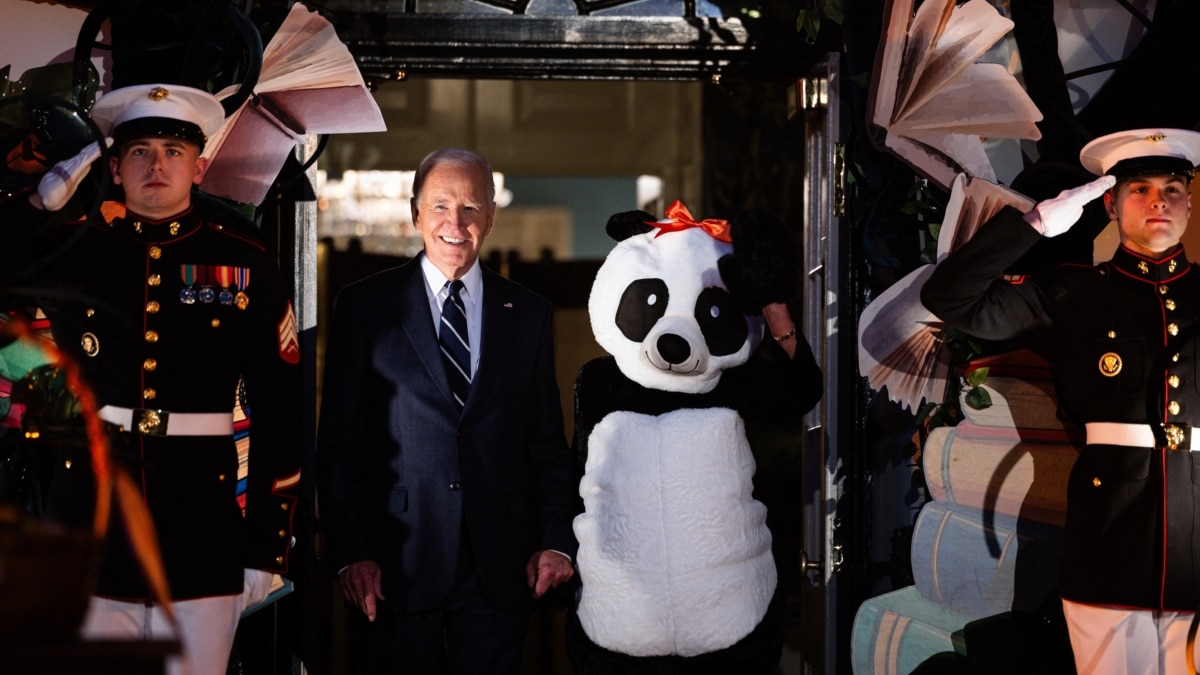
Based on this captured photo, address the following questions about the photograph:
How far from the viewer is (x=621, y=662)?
11.9 ft

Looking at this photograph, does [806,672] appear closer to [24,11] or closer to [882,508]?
[882,508]

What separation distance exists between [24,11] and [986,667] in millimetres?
3631

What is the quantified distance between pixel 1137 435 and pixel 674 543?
1.27 metres

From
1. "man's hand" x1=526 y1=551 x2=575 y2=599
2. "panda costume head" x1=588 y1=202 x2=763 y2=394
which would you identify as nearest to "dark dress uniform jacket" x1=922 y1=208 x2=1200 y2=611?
"panda costume head" x1=588 y1=202 x2=763 y2=394

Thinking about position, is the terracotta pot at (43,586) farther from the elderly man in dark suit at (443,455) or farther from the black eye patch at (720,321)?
the black eye patch at (720,321)

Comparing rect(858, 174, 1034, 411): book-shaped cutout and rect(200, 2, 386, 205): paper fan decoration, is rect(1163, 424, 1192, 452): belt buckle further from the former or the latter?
rect(200, 2, 386, 205): paper fan decoration

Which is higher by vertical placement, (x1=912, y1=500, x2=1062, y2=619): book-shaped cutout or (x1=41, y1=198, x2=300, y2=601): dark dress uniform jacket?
(x1=41, y1=198, x2=300, y2=601): dark dress uniform jacket

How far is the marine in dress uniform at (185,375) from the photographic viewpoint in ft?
10.4

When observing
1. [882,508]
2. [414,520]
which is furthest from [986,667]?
[414,520]

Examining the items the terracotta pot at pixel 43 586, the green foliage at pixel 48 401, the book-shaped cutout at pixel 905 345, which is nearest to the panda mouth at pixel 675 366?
the book-shaped cutout at pixel 905 345

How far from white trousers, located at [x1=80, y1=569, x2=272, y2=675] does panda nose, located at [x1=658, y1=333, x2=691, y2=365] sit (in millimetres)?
1301

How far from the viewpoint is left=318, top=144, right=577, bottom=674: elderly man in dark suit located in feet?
11.8

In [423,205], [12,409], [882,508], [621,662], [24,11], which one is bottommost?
[621,662]

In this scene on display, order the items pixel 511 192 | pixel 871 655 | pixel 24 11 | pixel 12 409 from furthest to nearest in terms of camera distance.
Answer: pixel 511 192 → pixel 871 655 → pixel 24 11 → pixel 12 409
